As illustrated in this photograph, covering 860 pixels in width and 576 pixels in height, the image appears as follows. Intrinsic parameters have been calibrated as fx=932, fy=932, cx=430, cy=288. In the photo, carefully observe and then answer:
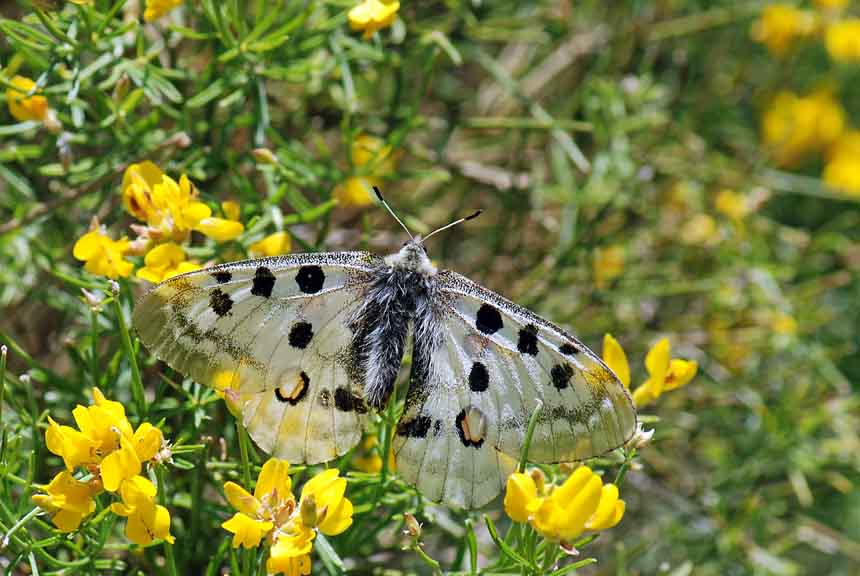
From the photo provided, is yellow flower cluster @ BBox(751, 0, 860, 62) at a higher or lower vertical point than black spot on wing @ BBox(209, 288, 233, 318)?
lower

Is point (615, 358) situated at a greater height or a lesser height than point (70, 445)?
lesser

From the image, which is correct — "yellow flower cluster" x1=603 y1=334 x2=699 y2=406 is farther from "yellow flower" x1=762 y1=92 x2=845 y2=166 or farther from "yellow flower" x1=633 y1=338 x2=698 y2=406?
"yellow flower" x1=762 y1=92 x2=845 y2=166

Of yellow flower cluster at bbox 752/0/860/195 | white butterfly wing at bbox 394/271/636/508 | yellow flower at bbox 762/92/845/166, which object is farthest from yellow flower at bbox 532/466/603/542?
yellow flower at bbox 762/92/845/166

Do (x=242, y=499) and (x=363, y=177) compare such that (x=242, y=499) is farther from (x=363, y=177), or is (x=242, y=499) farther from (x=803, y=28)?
(x=803, y=28)

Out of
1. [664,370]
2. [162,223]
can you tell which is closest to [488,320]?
[664,370]

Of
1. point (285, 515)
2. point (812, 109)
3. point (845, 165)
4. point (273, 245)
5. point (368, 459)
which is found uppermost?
point (273, 245)
